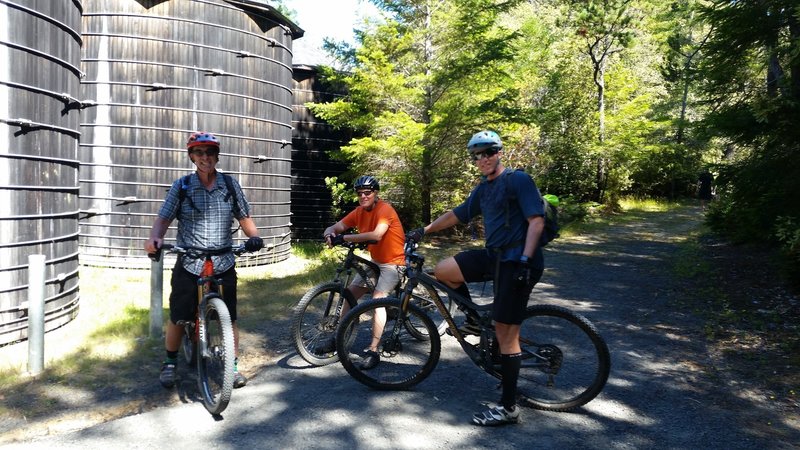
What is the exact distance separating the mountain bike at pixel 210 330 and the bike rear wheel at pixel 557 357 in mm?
2232

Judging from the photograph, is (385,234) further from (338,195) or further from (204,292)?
(338,195)

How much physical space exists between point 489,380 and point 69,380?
148 inches

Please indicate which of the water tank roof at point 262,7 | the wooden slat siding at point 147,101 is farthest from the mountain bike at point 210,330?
the water tank roof at point 262,7

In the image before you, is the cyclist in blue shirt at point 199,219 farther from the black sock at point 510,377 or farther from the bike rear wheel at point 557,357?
the bike rear wheel at point 557,357

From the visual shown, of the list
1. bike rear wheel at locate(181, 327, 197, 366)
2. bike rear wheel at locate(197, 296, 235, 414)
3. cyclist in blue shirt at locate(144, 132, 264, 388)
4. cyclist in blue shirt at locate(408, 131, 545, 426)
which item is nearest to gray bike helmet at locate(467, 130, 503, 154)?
cyclist in blue shirt at locate(408, 131, 545, 426)

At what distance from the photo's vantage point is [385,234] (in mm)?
5383

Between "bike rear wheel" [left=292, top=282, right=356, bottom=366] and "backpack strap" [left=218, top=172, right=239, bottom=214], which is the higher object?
"backpack strap" [left=218, top=172, right=239, bottom=214]

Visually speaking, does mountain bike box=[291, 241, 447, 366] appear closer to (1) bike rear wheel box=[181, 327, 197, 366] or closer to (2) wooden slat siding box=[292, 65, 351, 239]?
(1) bike rear wheel box=[181, 327, 197, 366]

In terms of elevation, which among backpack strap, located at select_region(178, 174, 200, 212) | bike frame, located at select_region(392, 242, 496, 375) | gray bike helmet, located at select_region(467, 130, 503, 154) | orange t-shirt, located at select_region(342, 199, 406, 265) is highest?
gray bike helmet, located at select_region(467, 130, 503, 154)

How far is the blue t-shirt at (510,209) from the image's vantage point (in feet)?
13.1

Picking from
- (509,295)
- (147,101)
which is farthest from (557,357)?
(147,101)

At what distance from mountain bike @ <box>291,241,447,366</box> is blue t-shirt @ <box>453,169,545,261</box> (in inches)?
50.0

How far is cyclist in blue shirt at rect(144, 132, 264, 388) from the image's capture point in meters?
4.55

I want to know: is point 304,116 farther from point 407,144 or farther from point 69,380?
point 69,380
